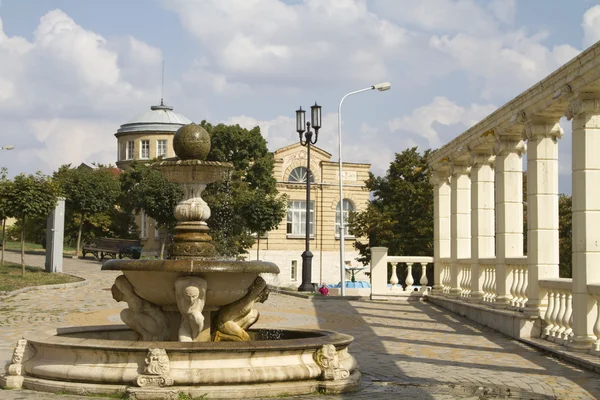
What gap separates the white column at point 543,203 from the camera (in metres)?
15.0

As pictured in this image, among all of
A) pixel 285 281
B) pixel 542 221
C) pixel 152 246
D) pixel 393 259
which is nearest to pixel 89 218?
pixel 152 246

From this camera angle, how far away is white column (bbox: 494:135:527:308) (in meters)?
17.2

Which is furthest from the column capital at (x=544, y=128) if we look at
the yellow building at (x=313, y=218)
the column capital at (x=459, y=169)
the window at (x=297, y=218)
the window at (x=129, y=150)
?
the window at (x=129, y=150)

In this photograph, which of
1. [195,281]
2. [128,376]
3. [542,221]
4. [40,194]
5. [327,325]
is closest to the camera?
[128,376]

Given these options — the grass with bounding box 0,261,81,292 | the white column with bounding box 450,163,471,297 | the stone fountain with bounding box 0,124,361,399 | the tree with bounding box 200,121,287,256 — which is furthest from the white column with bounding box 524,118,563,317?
the tree with bounding box 200,121,287,256

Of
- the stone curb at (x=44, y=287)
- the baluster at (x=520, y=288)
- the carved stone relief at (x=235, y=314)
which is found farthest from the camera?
the stone curb at (x=44, y=287)

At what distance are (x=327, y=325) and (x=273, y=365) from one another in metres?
8.87

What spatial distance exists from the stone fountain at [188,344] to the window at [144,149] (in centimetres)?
6091

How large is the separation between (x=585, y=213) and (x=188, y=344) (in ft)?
20.6

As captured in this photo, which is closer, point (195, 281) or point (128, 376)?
point (128, 376)

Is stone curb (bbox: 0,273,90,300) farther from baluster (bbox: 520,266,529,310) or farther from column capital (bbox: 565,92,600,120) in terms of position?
column capital (bbox: 565,92,600,120)

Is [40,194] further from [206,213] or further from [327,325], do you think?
[206,213]

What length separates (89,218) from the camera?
55688mm

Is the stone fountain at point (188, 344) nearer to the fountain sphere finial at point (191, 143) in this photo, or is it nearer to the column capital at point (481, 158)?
the fountain sphere finial at point (191, 143)
